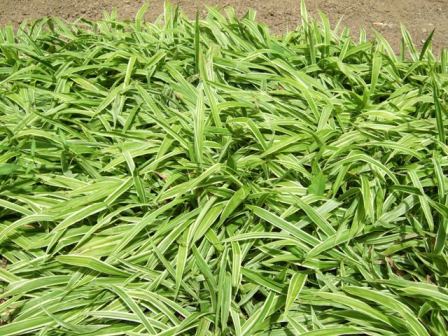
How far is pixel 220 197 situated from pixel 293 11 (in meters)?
2.31

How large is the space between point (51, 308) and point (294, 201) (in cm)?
99

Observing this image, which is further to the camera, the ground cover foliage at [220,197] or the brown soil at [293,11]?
the brown soil at [293,11]

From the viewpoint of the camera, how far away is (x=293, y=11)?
401cm

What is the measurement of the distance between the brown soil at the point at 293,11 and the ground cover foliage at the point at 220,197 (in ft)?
3.69

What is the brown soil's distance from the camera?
3.91 metres

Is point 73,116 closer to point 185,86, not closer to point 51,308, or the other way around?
point 185,86

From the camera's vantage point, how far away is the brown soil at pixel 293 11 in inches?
154

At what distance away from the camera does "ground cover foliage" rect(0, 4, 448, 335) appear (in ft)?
6.22

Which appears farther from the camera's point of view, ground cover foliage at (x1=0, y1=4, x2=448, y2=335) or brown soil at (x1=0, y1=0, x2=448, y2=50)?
brown soil at (x1=0, y1=0, x2=448, y2=50)

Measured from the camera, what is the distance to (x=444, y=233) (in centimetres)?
195

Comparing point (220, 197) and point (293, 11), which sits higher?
point (293, 11)

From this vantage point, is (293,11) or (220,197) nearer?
(220,197)

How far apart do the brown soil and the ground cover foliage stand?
113cm

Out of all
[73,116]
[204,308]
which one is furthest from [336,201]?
[73,116]
